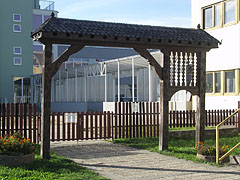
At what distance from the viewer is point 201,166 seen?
9.85 metres

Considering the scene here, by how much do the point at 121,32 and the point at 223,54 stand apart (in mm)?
11436

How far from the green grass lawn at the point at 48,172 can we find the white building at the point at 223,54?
42.5 ft

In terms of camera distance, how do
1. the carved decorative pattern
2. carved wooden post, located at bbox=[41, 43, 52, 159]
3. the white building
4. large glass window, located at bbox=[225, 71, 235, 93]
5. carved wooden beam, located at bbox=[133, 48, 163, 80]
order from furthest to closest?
large glass window, located at bbox=[225, 71, 235, 93]
the white building
the carved decorative pattern
carved wooden beam, located at bbox=[133, 48, 163, 80]
carved wooden post, located at bbox=[41, 43, 52, 159]

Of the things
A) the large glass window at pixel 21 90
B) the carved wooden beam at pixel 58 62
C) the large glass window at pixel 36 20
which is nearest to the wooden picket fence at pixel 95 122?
the carved wooden beam at pixel 58 62

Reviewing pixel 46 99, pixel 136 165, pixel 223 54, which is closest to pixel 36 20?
pixel 223 54

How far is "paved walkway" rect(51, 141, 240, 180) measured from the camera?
28.8ft

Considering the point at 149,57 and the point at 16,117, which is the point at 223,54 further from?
the point at 16,117

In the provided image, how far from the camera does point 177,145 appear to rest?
13461 millimetres

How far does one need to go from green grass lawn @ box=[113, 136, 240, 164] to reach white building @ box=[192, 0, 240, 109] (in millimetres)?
5816

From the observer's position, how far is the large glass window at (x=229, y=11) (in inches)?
810

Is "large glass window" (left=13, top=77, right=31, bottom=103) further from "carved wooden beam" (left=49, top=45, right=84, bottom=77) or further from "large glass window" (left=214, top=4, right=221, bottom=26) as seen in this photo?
"carved wooden beam" (left=49, top=45, right=84, bottom=77)

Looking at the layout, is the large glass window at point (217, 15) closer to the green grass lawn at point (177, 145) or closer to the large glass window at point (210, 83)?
the large glass window at point (210, 83)

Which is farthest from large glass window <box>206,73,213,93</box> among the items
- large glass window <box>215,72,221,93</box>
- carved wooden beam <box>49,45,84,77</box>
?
carved wooden beam <box>49,45,84,77</box>

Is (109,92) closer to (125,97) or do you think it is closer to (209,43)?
(125,97)
